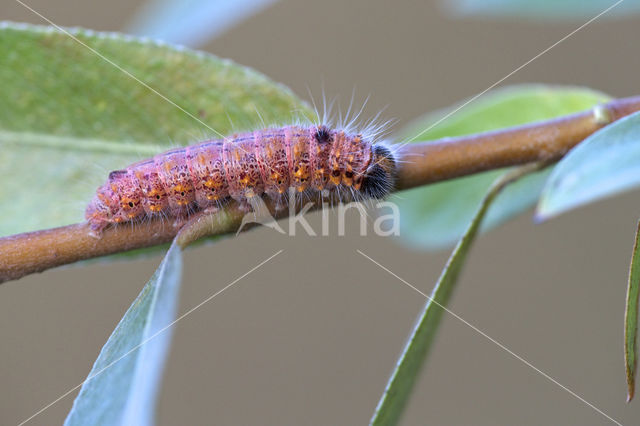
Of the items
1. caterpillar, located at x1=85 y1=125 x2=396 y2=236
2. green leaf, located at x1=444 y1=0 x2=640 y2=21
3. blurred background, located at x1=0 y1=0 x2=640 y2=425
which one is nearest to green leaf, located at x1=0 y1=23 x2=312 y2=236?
caterpillar, located at x1=85 y1=125 x2=396 y2=236

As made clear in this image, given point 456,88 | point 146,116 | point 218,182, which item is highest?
point 146,116

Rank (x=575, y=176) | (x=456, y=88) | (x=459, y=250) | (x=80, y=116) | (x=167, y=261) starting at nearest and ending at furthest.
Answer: (x=575, y=176)
(x=167, y=261)
(x=459, y=250)
(x=80, y=116)
(x=456, y=88)

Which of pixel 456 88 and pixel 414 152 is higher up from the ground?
pixel 414 152

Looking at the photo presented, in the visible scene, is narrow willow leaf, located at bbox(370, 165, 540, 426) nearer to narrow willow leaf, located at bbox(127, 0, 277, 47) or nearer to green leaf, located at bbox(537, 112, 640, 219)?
green leaf, located at bbox(537, 112, 640, 219)

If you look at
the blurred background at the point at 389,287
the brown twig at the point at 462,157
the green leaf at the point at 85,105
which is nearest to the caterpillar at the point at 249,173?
the green leaf at the point at 85,105

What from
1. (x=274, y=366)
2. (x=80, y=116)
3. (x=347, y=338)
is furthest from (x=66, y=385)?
(x=80, y=116)

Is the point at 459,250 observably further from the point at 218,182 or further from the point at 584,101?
the point at 218,182

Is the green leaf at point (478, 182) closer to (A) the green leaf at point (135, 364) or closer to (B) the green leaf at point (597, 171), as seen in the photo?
(B) the green leaf at point (597, 171)
